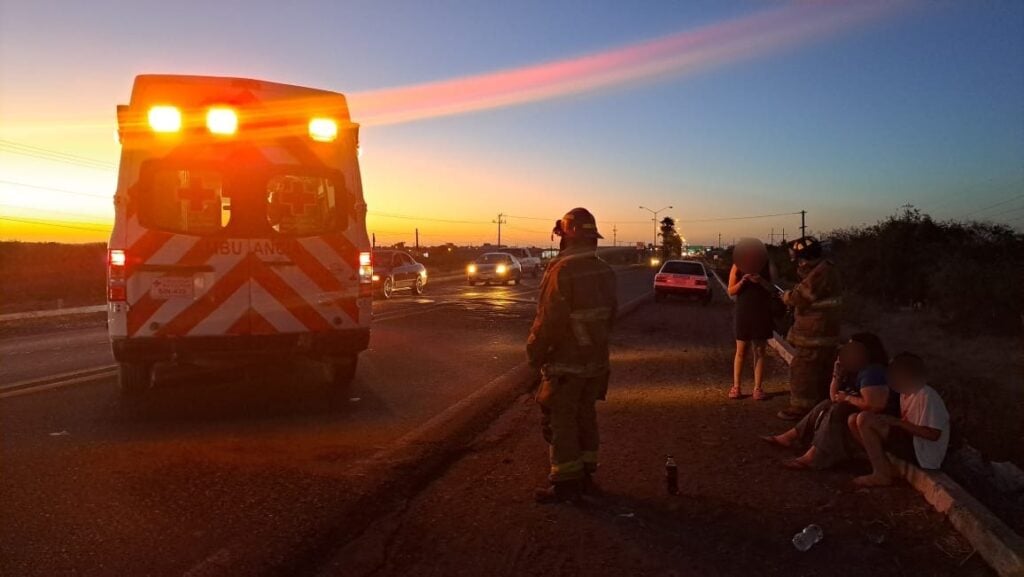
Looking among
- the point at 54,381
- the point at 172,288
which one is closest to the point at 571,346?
the point at 172,288

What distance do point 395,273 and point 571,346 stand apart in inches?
951

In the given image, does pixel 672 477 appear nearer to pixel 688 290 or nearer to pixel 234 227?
pixel 234 227

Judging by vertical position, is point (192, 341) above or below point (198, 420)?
above

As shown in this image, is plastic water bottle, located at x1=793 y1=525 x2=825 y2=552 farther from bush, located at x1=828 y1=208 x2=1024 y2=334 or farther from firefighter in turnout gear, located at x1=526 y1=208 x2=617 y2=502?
bush, located at x1=828 y1=208 x2=1024 y2=334

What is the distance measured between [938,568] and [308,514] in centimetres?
346

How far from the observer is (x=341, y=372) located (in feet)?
29.2

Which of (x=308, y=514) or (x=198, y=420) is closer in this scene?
(x=308, y=514)

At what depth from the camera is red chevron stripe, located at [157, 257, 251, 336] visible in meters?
7.14

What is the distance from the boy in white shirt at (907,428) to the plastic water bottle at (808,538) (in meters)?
1.11

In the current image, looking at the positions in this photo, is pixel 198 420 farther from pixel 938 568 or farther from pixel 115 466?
pixel 938 568

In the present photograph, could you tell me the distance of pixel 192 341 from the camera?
7.19 meters

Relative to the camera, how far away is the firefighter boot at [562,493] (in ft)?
16.2

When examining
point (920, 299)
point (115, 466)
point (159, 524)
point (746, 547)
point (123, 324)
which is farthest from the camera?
point (920, 299)

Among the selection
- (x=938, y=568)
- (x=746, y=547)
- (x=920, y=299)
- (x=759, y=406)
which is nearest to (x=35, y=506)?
(x=746, y=547)
